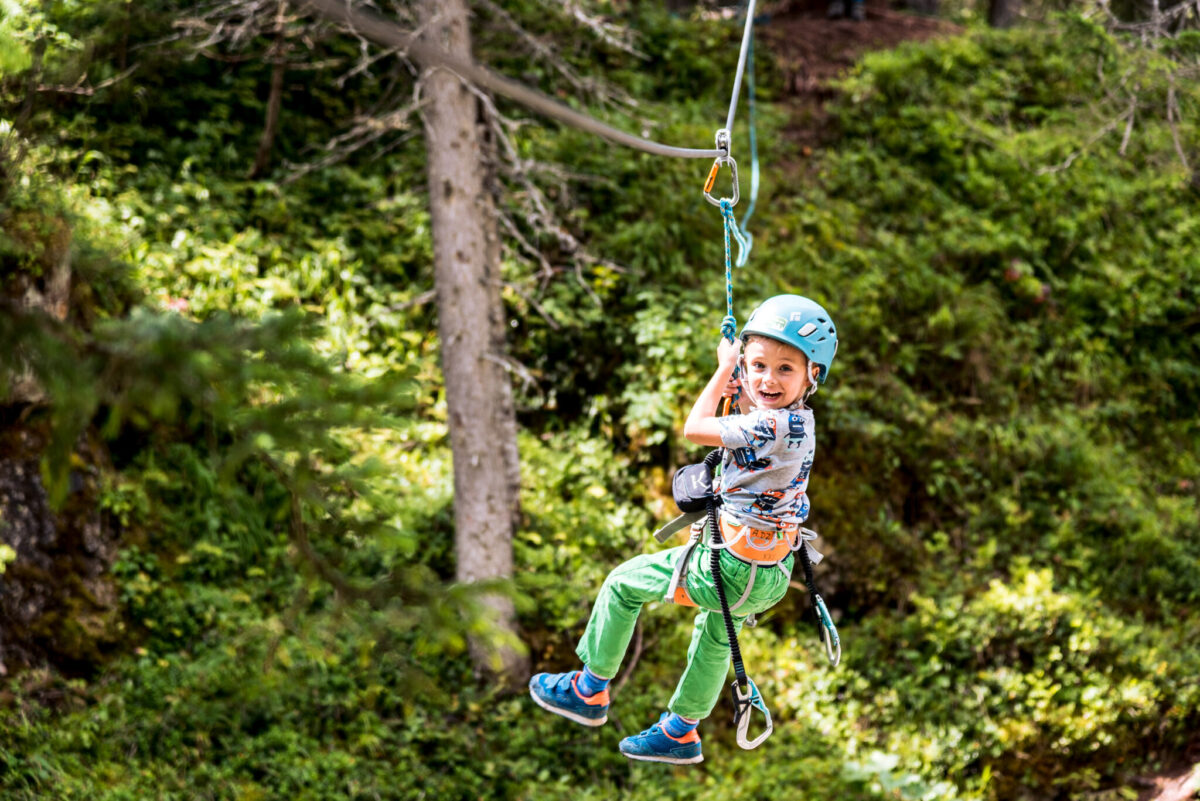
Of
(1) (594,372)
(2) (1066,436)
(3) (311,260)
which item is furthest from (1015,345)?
(3) (311,260)

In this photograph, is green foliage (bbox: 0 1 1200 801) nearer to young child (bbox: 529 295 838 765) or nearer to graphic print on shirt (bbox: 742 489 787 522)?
young child (bbox: 529 295 838 765)

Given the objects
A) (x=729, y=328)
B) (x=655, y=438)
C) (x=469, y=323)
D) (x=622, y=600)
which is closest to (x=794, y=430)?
(x=729, y=328)

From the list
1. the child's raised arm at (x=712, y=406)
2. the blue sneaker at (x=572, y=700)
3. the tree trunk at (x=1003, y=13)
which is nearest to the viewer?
the child's raised arm at (x=712, y=406)

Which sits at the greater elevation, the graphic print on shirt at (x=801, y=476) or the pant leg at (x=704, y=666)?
the graphic print on shirt at (x=801, y=476)

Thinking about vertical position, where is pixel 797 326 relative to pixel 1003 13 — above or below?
below

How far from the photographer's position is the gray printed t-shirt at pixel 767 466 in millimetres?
3350

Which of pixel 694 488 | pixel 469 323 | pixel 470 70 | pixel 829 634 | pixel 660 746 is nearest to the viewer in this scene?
pixel 470 70

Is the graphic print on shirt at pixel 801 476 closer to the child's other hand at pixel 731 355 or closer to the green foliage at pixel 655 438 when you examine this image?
the child's other hand at pixel 731 355

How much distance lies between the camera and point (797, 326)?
3.29 meters

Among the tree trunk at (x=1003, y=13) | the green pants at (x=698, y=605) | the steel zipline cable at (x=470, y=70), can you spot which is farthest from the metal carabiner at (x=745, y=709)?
the tree trunk at (x=1003, y=13)

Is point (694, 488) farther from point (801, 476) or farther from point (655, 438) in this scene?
point (655, 438)

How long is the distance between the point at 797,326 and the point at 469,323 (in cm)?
431

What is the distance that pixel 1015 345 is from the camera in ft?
32.0

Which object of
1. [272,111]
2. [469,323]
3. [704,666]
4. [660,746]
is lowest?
[660,746]
